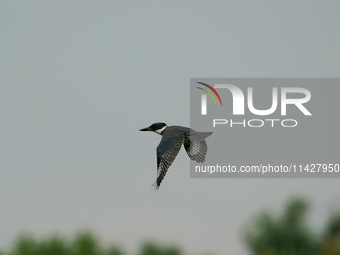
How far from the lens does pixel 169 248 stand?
81.0 ft

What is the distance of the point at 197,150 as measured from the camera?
27.1 ft

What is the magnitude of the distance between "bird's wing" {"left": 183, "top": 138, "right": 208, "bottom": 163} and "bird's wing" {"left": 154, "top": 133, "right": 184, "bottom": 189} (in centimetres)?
80

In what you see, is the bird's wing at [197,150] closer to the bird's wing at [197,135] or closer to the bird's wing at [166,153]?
the bird's wing at [197,135]

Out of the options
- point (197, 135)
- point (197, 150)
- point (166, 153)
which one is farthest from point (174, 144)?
point (197, 150)

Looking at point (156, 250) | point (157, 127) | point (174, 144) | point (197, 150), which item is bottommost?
point (156, 250)

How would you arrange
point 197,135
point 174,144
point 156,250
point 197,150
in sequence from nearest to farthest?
point 174,144
point 197,135
point 197,150
point 156,250

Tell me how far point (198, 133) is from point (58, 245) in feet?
56.4

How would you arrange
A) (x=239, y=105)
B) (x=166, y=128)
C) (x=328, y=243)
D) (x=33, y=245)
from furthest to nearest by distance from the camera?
(x=328, y=243) → (x=33, y=245) → (x=239, y=105) → (x=166, y=128)

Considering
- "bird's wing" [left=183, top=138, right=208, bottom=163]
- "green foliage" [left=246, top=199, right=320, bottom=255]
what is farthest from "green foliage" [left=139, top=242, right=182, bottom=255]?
"bird's wing" [left=183, top=138, right=208, bottom=163]

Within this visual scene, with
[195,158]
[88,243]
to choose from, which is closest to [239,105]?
[195,158]

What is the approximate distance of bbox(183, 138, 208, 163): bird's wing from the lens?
820cm

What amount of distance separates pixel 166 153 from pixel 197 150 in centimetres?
123

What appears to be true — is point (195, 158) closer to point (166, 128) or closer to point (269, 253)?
point (166, 128)

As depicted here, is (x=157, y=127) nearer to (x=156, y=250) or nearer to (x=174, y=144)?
(x=174, y=144)
